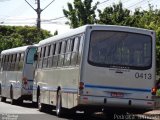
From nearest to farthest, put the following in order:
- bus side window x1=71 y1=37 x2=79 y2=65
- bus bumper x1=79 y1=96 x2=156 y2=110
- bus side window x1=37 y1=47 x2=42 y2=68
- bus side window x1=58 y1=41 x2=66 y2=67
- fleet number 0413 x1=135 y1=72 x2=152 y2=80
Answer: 1. bus bumper x1=79 y1=96 x2=156 y2=110
2. fleet number 0413 x1=135 y1=72 x2=152 y2=80
3. bus side window x1=71 y1=37 x2=79 y2=65
4. bus side window x1=58 y1=41 x2=66 y2=67
5. bus side window x1=37 y1=47 x2=42 y2=68

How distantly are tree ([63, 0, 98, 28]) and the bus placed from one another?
1261 cm

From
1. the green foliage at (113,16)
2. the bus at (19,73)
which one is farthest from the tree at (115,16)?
the bus at (19,73)

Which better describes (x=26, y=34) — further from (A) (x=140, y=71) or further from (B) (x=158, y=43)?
(A) (x=140, y=71)

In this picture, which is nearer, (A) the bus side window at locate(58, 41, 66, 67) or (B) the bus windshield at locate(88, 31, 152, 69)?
(B) the bus windshield at locate(88, 31, 152, 69)

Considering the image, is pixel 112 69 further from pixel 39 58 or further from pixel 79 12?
pixel 79 12

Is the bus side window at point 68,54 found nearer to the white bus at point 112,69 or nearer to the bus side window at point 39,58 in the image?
the white bus at point 112,69

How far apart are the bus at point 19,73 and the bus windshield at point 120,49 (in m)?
10.0

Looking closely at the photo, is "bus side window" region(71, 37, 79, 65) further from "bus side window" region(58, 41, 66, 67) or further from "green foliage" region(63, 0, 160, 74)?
"green foliage" region(63, 0, 160, 74)

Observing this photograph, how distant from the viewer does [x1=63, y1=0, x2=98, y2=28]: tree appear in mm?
45438

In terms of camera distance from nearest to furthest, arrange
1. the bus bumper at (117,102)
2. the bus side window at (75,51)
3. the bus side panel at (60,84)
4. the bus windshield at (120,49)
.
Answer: the bus bumper at (117,102) < the bus windshield at (120,49) < the bus side panel at (60,84) < the bus side window at (75,51)

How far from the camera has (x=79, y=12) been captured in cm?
4606

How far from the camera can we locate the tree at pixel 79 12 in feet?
149

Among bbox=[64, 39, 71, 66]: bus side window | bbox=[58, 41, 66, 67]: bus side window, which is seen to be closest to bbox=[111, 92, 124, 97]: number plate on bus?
bbox=[64, 39, 71, 66]: bus side window

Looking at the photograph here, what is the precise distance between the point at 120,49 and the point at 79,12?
91.0 feet
